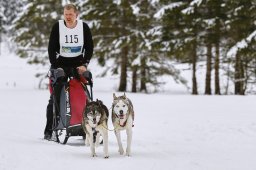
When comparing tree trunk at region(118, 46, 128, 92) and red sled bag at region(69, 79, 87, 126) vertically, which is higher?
tree trunk at region(118, 46, 128, 92)

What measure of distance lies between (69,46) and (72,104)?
3.00ft

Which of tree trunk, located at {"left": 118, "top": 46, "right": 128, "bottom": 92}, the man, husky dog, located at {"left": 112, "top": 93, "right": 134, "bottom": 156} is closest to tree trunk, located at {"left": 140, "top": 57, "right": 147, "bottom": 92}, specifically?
tree trunk, located at {"left": 118, "top": 46, "right": 128, "bottom": 92}

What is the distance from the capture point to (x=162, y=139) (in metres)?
9.49

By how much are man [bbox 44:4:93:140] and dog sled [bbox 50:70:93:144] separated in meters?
0.11

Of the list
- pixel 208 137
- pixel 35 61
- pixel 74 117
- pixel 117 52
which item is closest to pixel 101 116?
pixel 74 117

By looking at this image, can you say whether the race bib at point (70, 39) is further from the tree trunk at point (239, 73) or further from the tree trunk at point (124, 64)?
the tree trunk at point (124, 64)

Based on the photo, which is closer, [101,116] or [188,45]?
[101,116]

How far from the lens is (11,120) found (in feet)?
38.2

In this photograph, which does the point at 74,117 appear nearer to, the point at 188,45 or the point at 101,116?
the point at 101,116

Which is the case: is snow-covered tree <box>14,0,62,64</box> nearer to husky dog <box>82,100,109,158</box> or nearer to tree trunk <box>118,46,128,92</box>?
tree trunk <box>118,46,128,92</box>

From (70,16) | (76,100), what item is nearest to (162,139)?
(76,100)

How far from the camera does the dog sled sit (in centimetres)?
751

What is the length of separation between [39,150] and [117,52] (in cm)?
1822

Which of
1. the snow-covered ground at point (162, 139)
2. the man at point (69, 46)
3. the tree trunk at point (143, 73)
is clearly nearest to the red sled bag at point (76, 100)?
the man at point (69, 46)
